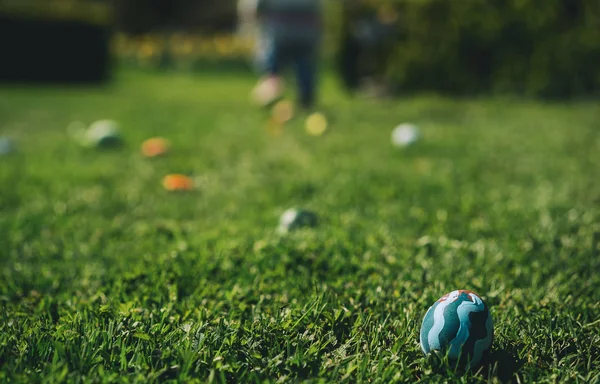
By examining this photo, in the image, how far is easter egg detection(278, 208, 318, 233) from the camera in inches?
109

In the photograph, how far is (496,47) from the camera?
30.1 ft

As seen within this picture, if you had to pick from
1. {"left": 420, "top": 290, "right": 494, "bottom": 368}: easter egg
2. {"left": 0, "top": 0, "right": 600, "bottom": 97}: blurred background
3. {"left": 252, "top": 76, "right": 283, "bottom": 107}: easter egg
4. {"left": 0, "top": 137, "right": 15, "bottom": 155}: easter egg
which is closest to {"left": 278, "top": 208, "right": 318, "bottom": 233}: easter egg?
{"left": 420, "top": 290, "right": 494, "bottom": 368}: easter egg

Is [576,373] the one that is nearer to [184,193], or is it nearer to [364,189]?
[364,189]

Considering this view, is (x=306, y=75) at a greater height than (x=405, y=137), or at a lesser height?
greater

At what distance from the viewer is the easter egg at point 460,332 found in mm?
1648

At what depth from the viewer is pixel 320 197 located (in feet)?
11.2

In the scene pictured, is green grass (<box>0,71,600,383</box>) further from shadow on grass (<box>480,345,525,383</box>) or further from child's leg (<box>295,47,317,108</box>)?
child's leg (<box>295,47,317,108</box>)

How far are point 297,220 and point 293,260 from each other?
443 mm

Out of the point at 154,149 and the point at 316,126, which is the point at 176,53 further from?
the point at 154,149

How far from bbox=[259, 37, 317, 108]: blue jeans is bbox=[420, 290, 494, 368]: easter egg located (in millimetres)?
6160

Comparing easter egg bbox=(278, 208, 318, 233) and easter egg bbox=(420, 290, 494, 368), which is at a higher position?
easter egg bbox=(420, 290, 494, 368)

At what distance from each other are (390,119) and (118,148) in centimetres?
333

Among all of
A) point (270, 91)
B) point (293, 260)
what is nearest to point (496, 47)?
point (270, 91)

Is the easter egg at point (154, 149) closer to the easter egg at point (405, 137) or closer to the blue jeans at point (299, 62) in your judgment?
the easter egg at point (405, 137)
